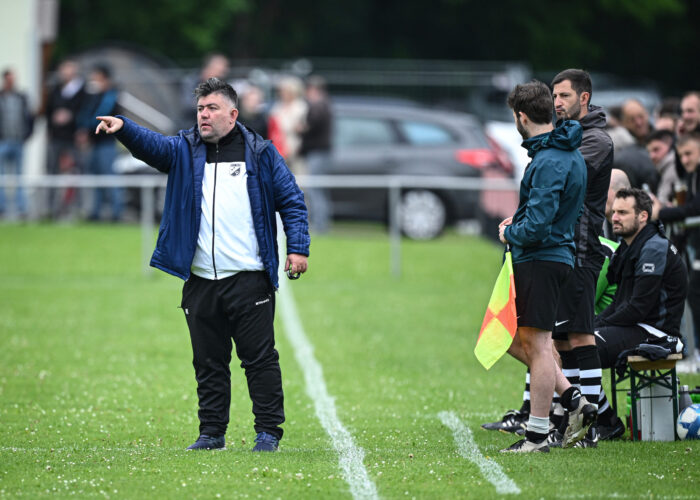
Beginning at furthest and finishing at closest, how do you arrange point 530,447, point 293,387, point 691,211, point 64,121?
point 64,121 → point 691,211 → point 293,387 → point 530,447

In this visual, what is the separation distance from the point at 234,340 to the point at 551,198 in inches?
84.0

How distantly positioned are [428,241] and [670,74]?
67.1ft

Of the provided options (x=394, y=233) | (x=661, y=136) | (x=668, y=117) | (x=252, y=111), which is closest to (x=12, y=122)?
(x=252, y=111)

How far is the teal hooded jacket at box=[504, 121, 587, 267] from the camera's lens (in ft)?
24.1

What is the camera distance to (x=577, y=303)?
7.90 meters

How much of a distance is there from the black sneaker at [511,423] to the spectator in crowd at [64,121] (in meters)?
13.9

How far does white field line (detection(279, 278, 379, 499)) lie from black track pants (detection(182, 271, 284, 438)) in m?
0.56

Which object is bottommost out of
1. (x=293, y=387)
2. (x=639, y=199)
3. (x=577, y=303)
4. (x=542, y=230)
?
(x=293, y=387)

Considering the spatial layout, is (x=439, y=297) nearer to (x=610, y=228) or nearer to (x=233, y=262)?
(x=610, y=228)

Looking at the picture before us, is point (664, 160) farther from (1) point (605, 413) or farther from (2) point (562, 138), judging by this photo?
(2) point (562, 138)

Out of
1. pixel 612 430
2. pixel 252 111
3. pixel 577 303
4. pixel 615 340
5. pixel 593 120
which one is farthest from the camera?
pixel 252 111

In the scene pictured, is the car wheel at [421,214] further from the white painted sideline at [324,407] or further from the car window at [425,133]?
the white painted sideline at [324,407]

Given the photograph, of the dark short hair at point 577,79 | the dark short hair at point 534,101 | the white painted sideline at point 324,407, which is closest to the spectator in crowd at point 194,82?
the white painted sideline at point 324,407

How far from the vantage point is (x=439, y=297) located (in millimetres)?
16547
